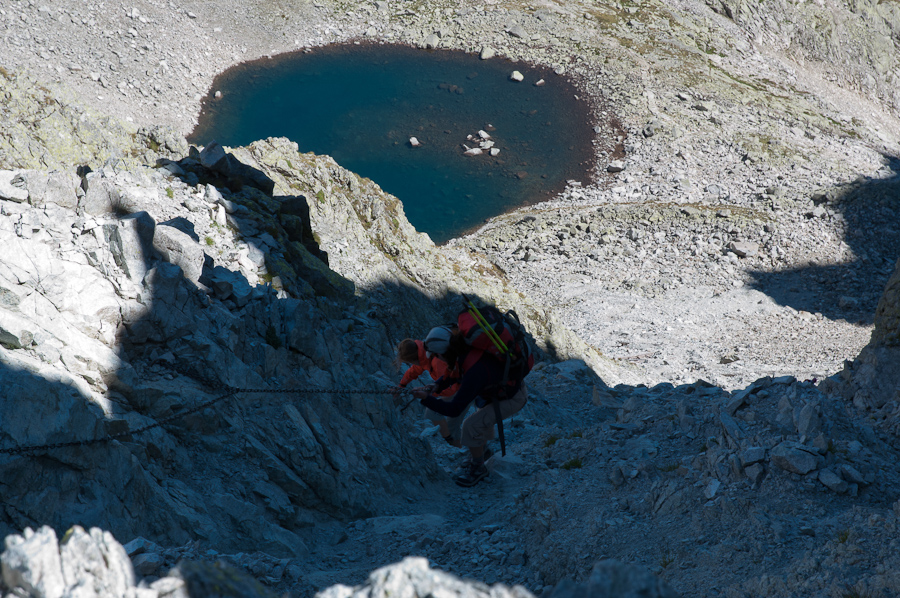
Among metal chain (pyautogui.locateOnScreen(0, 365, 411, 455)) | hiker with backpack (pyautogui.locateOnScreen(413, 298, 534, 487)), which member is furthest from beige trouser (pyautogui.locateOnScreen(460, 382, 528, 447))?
metal chain (pyautogui.locateOnScreen(0, 365, 411, 455))

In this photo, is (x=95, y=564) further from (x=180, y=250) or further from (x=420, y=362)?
(x=180, y=250)

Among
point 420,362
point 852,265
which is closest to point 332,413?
point 420,362

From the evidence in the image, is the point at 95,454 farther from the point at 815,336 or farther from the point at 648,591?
the point at 815,336

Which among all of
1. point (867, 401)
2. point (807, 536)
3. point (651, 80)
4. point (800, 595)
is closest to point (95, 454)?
point (800, 595)

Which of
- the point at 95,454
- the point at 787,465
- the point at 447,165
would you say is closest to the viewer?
the point at 95,454

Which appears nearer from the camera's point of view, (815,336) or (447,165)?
(815,336)
